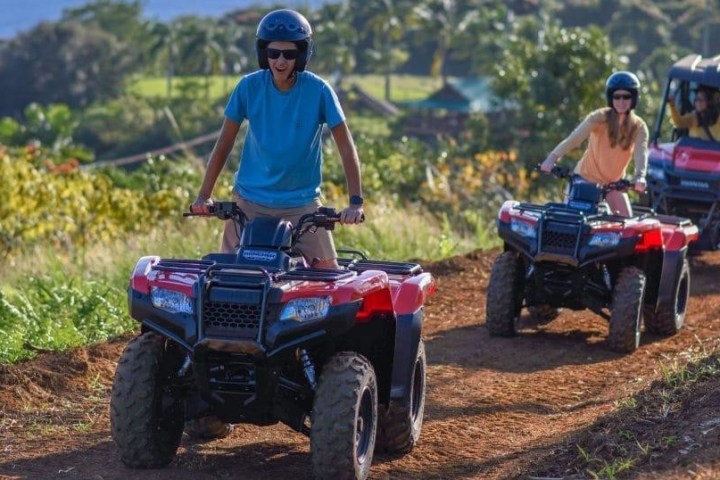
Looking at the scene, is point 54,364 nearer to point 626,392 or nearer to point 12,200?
point 626,392

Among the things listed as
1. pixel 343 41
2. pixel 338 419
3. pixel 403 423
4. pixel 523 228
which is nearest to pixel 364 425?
pixel 338 419

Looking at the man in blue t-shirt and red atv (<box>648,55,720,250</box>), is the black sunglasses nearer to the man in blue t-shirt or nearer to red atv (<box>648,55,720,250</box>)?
the man in blue t-shirt

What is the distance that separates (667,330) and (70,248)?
7642mm

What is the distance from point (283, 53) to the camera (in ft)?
22.7

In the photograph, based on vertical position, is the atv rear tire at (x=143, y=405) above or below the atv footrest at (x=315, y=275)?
below

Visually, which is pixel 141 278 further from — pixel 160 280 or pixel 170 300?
pixel 170 300

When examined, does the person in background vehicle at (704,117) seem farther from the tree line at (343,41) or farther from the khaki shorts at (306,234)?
the tree line at (343,41)

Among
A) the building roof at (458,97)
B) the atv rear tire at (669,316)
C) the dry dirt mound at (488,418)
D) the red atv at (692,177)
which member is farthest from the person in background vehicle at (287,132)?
the building roof at (458,97)

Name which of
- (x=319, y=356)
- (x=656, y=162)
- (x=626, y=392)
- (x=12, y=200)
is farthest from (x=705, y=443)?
(x=12, y=200)

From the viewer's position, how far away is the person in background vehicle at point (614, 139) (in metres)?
11.1

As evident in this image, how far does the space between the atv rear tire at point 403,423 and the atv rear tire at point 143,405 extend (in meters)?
1.13

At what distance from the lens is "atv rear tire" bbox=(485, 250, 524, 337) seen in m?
10.8

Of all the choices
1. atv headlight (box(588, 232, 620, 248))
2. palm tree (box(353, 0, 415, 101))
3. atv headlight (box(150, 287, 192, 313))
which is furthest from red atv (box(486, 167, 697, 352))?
palm tree (box(353, 0, 415, 101))

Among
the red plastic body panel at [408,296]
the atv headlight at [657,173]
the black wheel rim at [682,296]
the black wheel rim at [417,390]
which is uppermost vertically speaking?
the red plastic body panel at [408,296]
